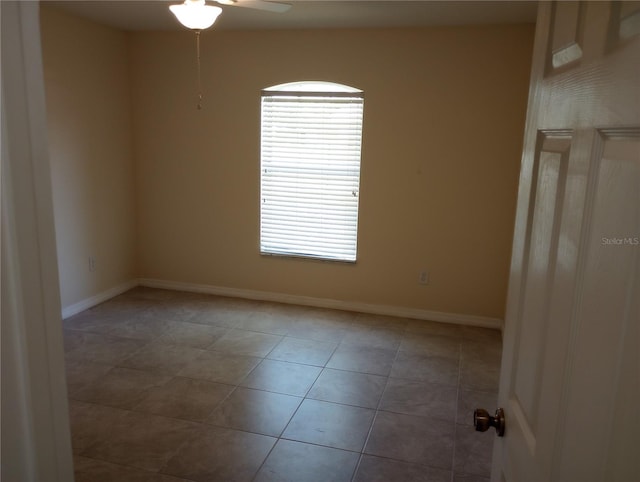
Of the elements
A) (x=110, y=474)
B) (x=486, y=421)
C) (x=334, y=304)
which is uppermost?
(x=486, y=421)

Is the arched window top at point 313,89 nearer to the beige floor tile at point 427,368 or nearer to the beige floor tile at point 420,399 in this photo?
the beige floor tile at point 427,368

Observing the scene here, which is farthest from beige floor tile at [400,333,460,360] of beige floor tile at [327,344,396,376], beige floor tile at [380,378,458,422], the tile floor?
beige floor tile at [380,378,458,422]

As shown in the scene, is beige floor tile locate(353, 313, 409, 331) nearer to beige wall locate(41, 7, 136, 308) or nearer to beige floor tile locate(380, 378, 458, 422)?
beige floor tile locate(380, 378, 458, 422)

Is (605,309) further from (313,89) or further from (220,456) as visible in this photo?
(313,89)

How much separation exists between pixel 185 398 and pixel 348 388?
1042 millimetres

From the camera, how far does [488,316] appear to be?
4.34 m

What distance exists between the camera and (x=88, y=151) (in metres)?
4.38

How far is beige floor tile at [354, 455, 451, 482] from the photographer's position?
2.36 metres

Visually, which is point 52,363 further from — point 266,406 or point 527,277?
point 266,406

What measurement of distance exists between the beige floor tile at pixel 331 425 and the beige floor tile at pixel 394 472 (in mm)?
135

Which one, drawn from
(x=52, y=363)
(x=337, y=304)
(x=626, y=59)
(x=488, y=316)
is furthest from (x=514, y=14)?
(x=52, y=363)

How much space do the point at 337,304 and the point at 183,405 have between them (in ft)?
6.72

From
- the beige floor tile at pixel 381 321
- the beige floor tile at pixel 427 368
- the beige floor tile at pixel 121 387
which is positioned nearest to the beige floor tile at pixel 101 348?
the beige floor tile at pixel 121 387

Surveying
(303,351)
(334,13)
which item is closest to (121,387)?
(303,351)
